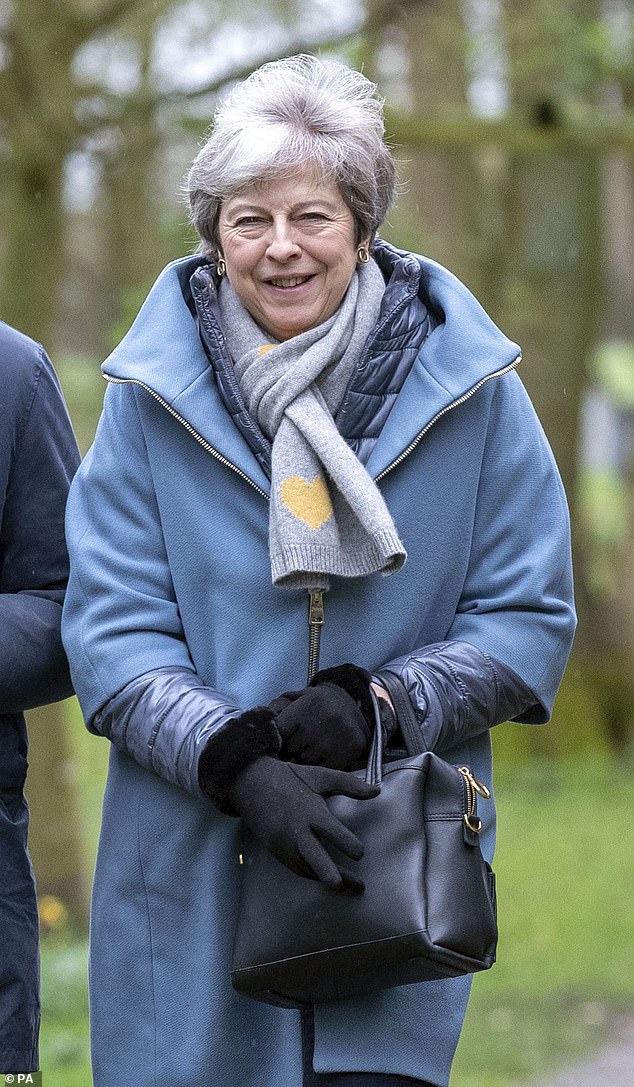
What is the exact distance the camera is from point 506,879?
Answer: 8.48 m

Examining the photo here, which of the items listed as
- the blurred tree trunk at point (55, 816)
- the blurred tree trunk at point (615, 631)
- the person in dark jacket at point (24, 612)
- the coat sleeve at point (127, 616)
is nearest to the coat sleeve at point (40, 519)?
the person in dark jacket at point (24, 612)

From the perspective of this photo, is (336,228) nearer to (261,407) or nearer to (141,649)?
(261,407)

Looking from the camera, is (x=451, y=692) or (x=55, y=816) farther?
(x=55, y=816)

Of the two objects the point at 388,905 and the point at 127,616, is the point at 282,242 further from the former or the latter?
the point at 388,905

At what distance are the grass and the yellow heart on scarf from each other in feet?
9.40

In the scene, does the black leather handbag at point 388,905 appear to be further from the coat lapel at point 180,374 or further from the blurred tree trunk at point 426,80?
the blurred tree trunk at point 426,80

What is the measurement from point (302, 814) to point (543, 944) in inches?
203

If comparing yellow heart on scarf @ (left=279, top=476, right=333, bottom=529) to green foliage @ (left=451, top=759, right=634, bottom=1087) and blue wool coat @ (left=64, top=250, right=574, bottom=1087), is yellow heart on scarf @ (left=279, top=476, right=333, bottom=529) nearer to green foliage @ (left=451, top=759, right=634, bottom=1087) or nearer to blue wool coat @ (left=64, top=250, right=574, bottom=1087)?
blue wool coat @ (left=64, top=250, right=574, bottom=1087)

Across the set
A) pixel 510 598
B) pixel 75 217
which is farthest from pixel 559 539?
pixel 75 217

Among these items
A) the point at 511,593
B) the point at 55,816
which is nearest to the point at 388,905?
the point at 511,593

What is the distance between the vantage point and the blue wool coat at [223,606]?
2.86 meters

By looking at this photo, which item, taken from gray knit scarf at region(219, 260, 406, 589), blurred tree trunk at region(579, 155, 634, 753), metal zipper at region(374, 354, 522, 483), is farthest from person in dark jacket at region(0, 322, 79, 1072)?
blurred tree trunk at region(579, 155, 634, 753)

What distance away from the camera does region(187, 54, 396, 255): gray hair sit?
2830 mm

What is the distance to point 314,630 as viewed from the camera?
289 cm
